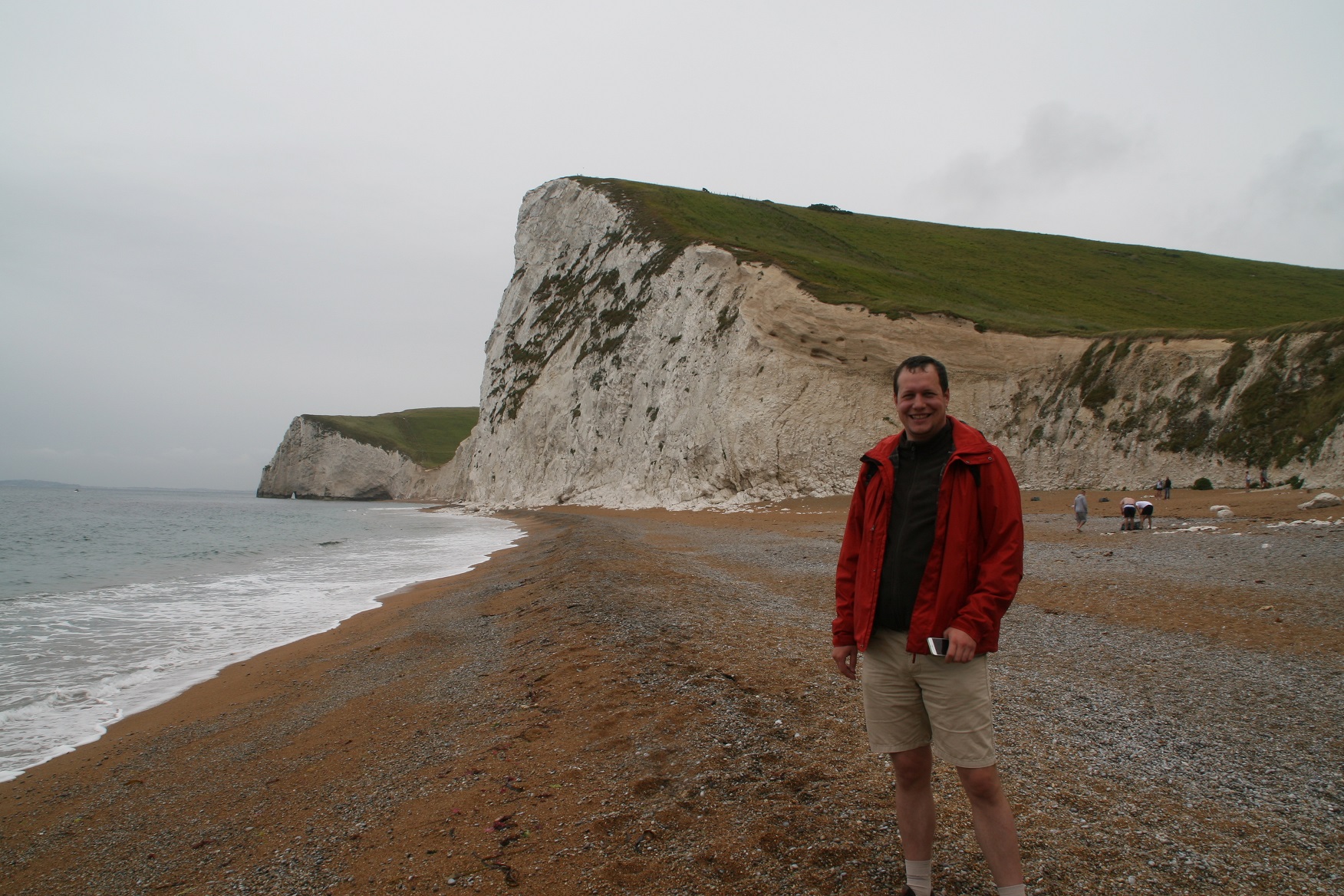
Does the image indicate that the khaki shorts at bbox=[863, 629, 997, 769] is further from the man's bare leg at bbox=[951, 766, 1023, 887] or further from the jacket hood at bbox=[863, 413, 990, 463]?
the jacket hood at bbox=[863, 413, 990, 463]

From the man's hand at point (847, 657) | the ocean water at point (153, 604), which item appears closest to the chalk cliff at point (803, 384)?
the ocean water at point (153, 604)

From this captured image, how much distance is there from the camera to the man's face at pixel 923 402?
2.72 meters

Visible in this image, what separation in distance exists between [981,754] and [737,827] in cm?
146

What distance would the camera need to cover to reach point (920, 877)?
2.78m

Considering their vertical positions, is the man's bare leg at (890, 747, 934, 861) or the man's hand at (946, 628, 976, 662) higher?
the man's hand at (946, 628, 976, 662)

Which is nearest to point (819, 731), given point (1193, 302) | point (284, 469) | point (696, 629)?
point (696, 629)

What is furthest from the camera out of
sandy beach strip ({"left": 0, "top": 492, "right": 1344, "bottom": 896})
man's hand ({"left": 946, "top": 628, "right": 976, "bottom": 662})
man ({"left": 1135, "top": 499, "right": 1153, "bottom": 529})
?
man ({"left": 1135, "top": 499, "right": 1153, "bottom": 529})

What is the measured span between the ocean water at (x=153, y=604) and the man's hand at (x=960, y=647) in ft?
25.4

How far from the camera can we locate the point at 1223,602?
8.98 metres

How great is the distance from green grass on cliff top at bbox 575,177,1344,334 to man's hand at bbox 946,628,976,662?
110ft

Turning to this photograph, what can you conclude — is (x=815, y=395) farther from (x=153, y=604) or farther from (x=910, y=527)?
(x=910, y=527)

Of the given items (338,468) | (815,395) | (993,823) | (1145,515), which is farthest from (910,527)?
(338,468)

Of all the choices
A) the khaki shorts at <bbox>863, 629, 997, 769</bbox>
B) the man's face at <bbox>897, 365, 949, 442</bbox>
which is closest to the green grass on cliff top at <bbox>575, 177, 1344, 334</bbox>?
the man's face at <bbox>897, 365, 949, 442</bbox>

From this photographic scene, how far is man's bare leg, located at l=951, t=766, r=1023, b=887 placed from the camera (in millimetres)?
2512
